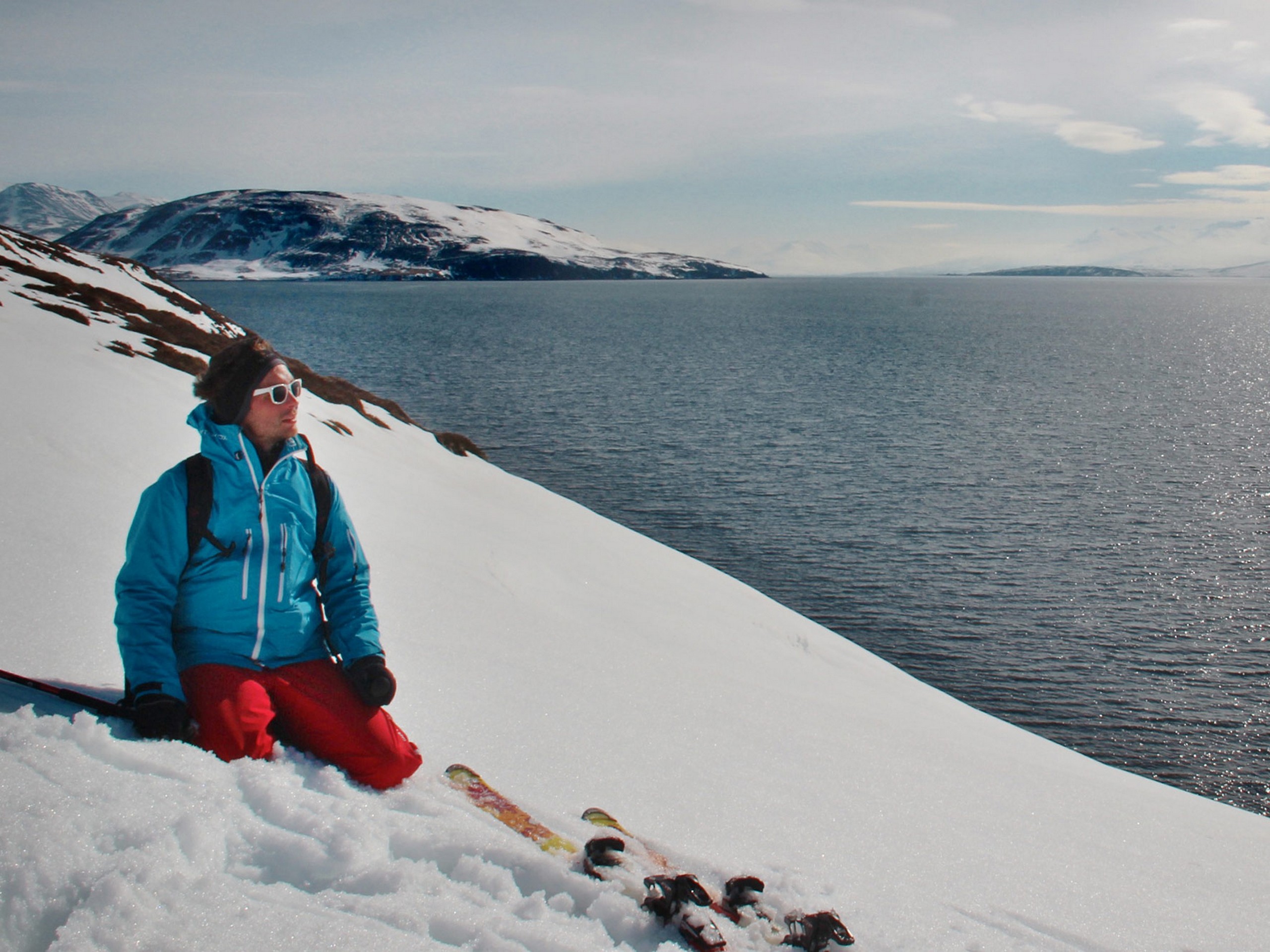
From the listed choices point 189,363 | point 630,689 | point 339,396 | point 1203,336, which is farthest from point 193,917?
point 1203,336

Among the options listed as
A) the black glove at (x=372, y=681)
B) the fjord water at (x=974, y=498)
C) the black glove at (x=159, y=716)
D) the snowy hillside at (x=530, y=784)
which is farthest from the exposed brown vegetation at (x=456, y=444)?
the black glove at (x=159, y=716)

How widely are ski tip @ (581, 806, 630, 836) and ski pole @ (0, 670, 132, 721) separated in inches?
106

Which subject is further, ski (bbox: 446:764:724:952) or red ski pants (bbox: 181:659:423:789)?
red ski pants (bbox: 181:659:423:789)

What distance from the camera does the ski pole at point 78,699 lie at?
178 inches

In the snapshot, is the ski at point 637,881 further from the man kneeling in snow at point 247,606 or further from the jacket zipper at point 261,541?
the jacket zipper at point 261,541

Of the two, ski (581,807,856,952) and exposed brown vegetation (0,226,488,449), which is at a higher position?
exposed brown vegetation (0,226,488,449)

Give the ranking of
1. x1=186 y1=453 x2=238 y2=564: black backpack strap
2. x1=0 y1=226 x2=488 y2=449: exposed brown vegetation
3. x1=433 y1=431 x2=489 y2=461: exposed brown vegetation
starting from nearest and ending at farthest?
x1=186 y1=453 x2=238 y2=564: black backpack strap < x1=0 y1=226 x2=488 y2=449: exposed brown vegetation < x1=433 y1=431 x2=489 y2=461: exposed brown vegetation

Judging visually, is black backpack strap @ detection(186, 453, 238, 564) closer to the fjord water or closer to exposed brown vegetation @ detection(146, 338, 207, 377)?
the fjord water

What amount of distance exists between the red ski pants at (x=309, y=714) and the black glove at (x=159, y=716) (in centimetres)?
13

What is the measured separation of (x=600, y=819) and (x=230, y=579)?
2.69 m

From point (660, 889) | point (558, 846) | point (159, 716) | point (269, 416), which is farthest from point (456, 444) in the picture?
point (660, 889)

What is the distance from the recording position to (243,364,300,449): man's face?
4773 millimetres

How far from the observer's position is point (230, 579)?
474 centimetres

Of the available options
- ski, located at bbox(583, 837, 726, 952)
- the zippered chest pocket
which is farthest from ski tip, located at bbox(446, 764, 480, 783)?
the zippered chest pocket
